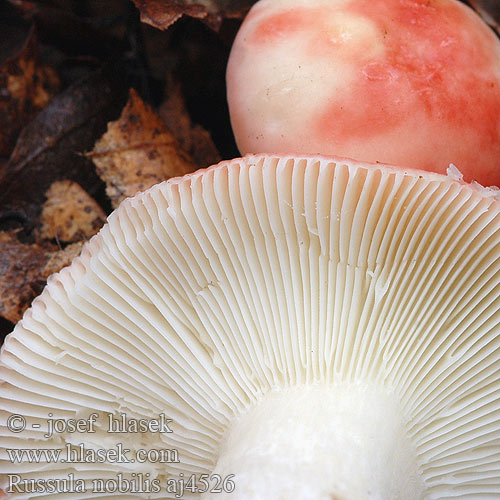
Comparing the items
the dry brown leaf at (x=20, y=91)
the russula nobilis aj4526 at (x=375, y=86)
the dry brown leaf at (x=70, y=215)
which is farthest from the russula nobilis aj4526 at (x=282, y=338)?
the dry brown leaf at (x=20, y=91)

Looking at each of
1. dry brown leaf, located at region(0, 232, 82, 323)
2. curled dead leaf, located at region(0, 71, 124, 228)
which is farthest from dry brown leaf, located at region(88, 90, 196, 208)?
dry brown leaf, located at region(0, 232, 82, 323)

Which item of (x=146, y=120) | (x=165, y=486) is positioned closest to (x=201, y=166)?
(x=146, y=120)

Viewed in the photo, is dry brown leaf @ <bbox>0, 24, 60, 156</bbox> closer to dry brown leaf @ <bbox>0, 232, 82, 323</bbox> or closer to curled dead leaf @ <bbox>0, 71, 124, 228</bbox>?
curled dead leaf @ <bbox>0, 71, 124, 228</bbox>

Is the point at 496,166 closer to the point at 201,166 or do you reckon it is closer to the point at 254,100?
the point at 254,100

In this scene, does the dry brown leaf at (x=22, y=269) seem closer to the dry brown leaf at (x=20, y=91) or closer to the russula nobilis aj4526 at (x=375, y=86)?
the dry brown leaf at (x=20, y=91)

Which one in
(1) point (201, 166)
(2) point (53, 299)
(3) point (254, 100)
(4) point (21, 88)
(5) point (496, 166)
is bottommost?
(2) point (53, 299)

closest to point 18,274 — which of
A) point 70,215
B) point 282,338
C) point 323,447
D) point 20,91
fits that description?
point 70,215
